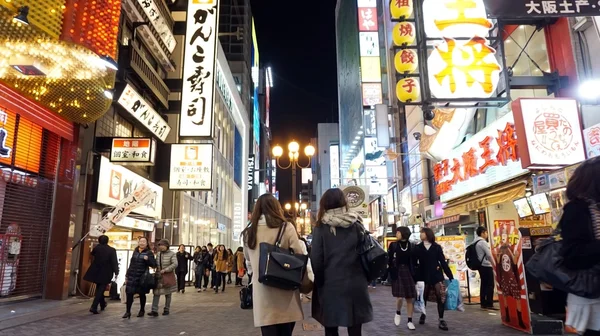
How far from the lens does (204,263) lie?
17.9 m

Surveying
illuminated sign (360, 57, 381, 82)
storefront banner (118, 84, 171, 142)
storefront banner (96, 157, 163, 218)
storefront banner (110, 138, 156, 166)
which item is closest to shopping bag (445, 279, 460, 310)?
storefront banner (96, 157, 163, 218)

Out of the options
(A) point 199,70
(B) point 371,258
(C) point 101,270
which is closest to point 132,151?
(A) point 199,70

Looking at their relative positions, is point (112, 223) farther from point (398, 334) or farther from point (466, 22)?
point (466, 22)

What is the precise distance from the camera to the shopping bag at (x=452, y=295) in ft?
27.7

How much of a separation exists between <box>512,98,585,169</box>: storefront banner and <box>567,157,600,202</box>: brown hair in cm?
798

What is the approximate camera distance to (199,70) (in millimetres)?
16688

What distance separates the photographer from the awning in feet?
38.3

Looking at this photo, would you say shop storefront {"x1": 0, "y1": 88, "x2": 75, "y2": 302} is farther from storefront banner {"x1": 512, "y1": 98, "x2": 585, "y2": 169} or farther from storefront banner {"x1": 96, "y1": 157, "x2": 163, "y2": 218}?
storefront banner {"x1": 512, "y1": 98, "x2": 585, "y2": 169}

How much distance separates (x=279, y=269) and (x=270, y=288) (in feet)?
0.77

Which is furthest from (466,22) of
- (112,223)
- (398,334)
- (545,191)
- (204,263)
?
(204,263)

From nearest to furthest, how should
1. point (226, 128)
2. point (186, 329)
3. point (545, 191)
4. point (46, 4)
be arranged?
point (186, 329) < point (46, 4) < point (545, 191) < point (226, 128)

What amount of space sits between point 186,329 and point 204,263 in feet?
33.9

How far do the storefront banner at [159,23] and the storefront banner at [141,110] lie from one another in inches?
162

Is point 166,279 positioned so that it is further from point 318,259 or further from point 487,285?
point 487,285
